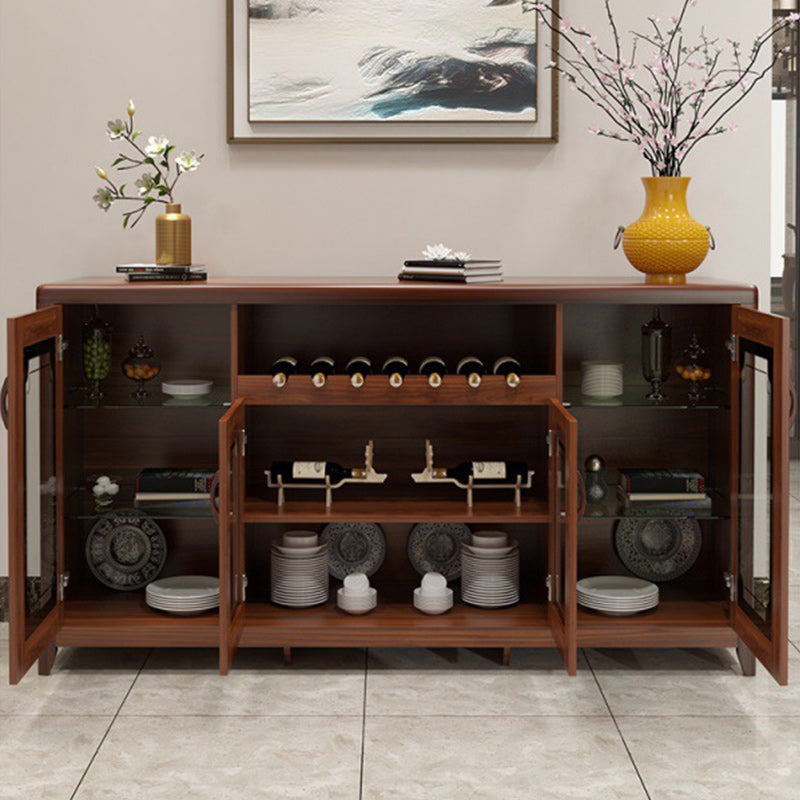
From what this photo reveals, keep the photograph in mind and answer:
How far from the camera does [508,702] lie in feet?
11.1

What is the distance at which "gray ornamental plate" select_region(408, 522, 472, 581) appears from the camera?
157 inches

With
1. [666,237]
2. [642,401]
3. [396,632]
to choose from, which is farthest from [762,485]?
[396,632]

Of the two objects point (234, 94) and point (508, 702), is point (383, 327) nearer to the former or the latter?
point (234, 94)

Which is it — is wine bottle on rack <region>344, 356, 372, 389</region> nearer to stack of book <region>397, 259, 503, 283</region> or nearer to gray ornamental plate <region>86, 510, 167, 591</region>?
stack of book <region>397, 259, 503, 283</region>

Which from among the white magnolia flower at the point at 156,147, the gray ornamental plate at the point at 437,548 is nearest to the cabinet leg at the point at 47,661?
the gray ornamental plate at the point at 437,548

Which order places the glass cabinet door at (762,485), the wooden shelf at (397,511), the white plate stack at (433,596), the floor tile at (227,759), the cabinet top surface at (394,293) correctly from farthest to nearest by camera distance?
the white plate stack at (433,596) → the wooden shelf at (397,511) → the cabinet top surface at (394,293) → the glass cabinet door at (762,485) → the floor tile at (227,759)

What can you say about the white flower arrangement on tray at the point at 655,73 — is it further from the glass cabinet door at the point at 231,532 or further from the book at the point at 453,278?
the glass cabinet door at the point at 231,532

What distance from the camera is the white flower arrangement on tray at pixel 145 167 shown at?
147 inches

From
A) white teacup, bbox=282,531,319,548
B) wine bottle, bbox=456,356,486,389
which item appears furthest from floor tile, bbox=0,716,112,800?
wine bottle, bbox=456,356,486,389

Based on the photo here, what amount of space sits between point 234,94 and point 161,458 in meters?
1.16

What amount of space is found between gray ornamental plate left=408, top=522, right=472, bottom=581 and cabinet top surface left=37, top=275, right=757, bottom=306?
0.84 m

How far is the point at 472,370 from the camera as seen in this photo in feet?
12.0

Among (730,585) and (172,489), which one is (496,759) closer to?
(730,585)

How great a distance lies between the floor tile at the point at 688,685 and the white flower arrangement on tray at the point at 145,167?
1929mm
